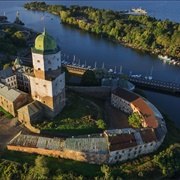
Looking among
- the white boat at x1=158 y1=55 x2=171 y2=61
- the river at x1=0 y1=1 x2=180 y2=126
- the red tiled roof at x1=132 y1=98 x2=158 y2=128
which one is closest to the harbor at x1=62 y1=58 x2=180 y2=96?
the river at x1=0 y1=1 x2=180 y2=126

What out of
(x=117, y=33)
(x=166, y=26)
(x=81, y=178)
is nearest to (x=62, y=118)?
(x=81, y=178)

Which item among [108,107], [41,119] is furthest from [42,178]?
[108,107]

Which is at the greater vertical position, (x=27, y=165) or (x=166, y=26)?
(x=166, y=26)

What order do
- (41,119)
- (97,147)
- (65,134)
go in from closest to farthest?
(97,147)
(65,134)
(41,119)

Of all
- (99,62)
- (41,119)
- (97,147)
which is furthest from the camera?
(99,62)

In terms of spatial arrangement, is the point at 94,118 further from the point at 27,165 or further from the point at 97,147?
the point at 27,165

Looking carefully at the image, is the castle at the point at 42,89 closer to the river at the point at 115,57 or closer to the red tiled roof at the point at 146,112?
the red tiled roof at the point at 146,112

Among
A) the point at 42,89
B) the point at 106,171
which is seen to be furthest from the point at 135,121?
the point at 42,89

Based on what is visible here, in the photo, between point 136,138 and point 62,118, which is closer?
point 136,138
